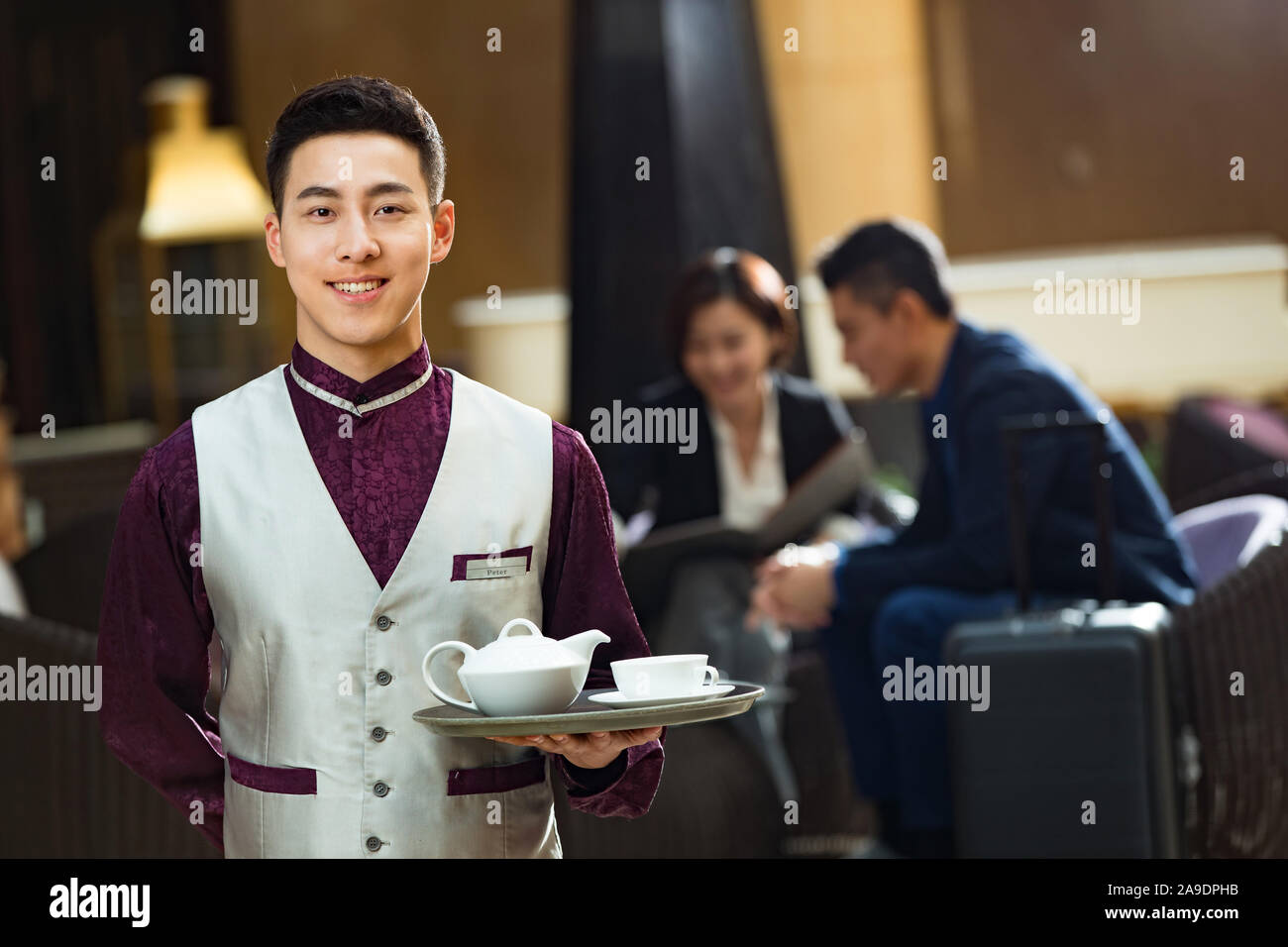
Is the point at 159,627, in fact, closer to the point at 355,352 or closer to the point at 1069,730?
the point at 355,352

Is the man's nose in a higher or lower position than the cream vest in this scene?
higher

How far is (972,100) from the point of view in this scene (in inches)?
237

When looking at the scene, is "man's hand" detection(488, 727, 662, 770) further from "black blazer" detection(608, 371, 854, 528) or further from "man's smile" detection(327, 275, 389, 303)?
"black blazer" detection(608, 371, 854, 528)

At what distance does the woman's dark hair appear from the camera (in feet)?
9.65

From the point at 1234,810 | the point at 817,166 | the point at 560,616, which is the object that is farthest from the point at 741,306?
the point at 817,166

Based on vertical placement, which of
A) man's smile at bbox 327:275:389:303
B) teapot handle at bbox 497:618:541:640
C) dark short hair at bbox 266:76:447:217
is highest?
dark short hair at bbox 266:76:447:217

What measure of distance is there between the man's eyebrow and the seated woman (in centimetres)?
195

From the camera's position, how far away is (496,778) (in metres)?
0.95

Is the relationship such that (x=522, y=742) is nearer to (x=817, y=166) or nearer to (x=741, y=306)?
(x=741, y=306)

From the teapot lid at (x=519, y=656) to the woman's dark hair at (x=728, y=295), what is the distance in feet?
6.81

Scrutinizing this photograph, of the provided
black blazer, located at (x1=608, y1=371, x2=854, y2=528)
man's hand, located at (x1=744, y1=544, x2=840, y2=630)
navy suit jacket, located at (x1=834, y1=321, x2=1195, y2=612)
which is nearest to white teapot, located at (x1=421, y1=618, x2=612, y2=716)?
navy suit jacket, located at (x1=834, y1=321, x2=1195, y2=612)

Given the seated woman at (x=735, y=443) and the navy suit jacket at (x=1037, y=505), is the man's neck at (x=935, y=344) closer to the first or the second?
the navy suit jacket at (x=1037, y=505)

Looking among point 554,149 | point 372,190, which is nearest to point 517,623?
point 372,190

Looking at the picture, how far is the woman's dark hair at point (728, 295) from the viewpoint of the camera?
9.65 feet
